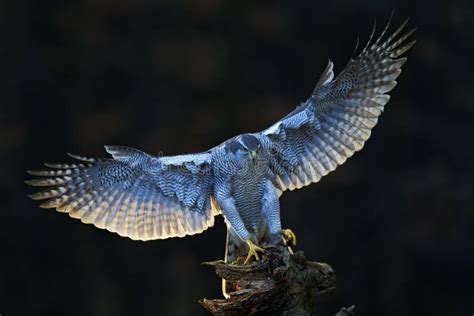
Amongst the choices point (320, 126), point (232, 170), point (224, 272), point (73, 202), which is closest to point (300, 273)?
point (224, 272)

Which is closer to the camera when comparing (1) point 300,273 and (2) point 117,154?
(1) point 300,273

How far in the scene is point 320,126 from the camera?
4.02 m

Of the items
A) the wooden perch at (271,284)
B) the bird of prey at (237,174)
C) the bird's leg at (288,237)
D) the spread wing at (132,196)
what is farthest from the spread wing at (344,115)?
the wooden perch at (271,284)

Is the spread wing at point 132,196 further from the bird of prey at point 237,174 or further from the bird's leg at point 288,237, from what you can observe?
the bird's leg at point 288,237

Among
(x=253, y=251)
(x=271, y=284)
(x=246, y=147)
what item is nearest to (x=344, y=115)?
(x=246, y=147)

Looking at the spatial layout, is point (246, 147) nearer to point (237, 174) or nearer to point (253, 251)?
point (237, 174)

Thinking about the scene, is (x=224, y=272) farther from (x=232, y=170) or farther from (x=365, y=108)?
(x=365, y=108)

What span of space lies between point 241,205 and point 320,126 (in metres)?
0.62

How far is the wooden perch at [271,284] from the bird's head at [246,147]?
1.49ft

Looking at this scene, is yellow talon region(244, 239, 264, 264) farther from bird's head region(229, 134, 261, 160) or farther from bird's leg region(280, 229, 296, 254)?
bird's head region(229, 134, 261, 160)

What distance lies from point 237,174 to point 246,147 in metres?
0.16

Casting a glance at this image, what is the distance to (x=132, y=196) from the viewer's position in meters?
3.90

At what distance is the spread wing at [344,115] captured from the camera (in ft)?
13.1

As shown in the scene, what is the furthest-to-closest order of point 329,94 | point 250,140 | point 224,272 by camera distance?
point 329,94 → point 250,140 → point 224,272
